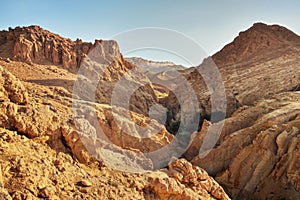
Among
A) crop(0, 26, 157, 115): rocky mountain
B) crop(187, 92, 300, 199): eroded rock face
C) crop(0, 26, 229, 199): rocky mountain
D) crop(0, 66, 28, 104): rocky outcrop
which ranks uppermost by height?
crop(0, 26, 157, 115): rocky mountain

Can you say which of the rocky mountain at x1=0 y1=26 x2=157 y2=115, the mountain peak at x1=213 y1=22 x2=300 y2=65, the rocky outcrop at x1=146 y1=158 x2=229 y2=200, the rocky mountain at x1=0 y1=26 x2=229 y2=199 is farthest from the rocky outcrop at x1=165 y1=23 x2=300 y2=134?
the rocky mountain at x1=0 y1=26 x2=229 y2=199

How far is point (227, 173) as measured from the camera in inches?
890

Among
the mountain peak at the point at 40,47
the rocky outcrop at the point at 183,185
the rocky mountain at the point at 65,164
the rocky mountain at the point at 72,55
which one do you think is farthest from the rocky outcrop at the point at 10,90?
the mountain peak at the point at 40,47

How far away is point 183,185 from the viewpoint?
12352 millimetres

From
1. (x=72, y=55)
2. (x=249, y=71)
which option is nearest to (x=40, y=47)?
(x=72, y=55)

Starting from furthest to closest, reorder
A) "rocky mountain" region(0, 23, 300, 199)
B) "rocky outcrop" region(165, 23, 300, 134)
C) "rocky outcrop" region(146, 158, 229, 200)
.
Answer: "rocky outcrop" region(165, 23, 300, 134) < "rocky outcrop" region(146, 158, 229, 200) < "rocky mountain" region(0, 23, 300, 199)

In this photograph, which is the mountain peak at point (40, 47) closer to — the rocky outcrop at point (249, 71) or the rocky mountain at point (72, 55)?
the rocky mountain at point (72, 55)

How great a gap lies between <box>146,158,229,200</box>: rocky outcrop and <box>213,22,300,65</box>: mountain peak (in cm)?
4226

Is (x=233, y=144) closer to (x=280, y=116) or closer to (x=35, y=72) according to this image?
(x=280, y=116)

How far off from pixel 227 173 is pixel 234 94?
20748 mm

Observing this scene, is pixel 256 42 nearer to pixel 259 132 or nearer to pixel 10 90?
pixel 259 132

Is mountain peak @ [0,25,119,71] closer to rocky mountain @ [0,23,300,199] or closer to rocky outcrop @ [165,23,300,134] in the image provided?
rocky mountain @ [0,23,300,199]

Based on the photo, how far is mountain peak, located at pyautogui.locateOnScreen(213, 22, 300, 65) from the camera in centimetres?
5394

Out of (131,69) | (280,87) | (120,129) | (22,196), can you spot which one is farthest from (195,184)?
(131,69)
